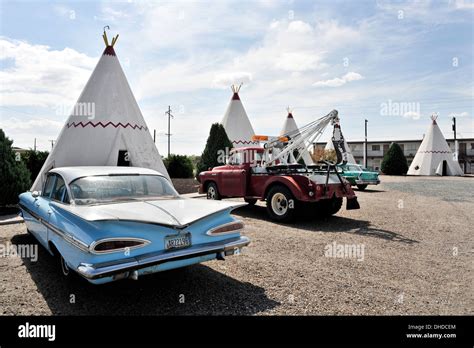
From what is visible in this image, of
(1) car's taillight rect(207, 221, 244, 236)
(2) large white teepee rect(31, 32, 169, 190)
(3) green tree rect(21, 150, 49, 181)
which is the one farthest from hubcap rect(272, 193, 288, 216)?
(3) green tree rect(21, 150, 49, 181)

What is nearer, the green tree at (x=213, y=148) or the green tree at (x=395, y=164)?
the green tree at (x=213, y=148)

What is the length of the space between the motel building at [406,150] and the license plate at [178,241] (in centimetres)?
4480

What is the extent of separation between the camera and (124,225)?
3.03 meters

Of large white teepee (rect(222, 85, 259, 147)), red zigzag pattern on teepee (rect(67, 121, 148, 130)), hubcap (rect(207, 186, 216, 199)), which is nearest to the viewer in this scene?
hubcap (rect(207, 186, 216, 199))

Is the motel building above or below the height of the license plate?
above

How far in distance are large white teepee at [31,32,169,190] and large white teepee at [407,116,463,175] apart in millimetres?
31076

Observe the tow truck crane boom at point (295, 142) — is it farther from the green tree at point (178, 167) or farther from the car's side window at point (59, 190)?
the green tree at point (178, 167)

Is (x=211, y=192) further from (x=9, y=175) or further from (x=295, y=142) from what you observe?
(x=9, y=175)

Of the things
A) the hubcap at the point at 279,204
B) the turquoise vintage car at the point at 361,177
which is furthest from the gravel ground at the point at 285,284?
the turquoise vintage car at the point at 361,177

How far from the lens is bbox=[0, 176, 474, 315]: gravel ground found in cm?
326

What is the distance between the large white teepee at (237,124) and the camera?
70.0 feet

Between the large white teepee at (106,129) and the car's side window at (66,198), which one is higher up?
the large white teepee at (106,129)

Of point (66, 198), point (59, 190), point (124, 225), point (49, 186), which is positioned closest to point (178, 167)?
point (49, 186)

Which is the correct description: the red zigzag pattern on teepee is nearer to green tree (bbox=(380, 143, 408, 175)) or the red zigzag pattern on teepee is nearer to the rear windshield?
the rear windshield
